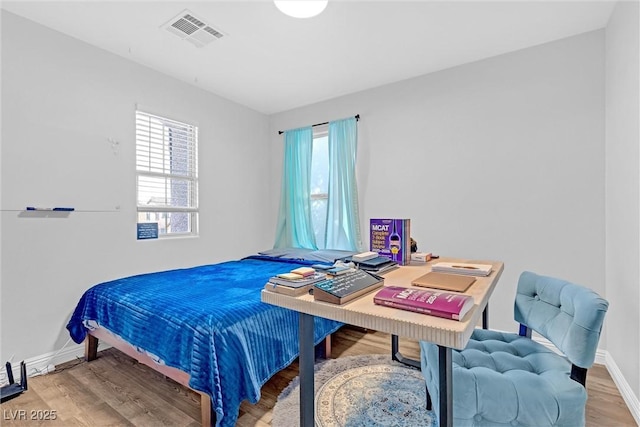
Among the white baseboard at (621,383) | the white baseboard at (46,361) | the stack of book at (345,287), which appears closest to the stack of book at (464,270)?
the stack of book at (345,287)

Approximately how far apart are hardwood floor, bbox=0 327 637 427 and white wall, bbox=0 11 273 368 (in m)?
0.42

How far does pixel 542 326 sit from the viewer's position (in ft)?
4.60

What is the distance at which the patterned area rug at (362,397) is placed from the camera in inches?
61.8

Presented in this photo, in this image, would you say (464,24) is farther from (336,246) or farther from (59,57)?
(59,57)

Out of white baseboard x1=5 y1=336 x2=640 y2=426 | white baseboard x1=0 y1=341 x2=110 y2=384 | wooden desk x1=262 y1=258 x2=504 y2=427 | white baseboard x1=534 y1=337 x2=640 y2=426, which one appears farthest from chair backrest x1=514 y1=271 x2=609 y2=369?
white baseboard x1=0 y1=341 x2=110 y2=384

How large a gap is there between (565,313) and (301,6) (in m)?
2.14

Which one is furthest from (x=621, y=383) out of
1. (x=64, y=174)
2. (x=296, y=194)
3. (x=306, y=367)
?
(x=64, y=174)

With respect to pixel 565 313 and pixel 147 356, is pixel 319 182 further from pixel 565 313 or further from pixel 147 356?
pixel 565 313

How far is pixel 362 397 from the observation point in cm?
176

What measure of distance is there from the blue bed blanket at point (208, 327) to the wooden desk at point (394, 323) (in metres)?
0.51

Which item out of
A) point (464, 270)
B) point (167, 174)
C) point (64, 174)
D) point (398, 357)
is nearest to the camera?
point (464, 270)

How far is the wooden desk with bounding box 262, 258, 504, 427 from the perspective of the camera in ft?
2.47

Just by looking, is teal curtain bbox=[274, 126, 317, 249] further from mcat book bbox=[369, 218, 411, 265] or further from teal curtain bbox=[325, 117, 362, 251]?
mcat book bbox=[369, 218, 411, 265]

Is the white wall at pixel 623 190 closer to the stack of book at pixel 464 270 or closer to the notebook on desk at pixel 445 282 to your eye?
the stack of book at pixel 464 270
